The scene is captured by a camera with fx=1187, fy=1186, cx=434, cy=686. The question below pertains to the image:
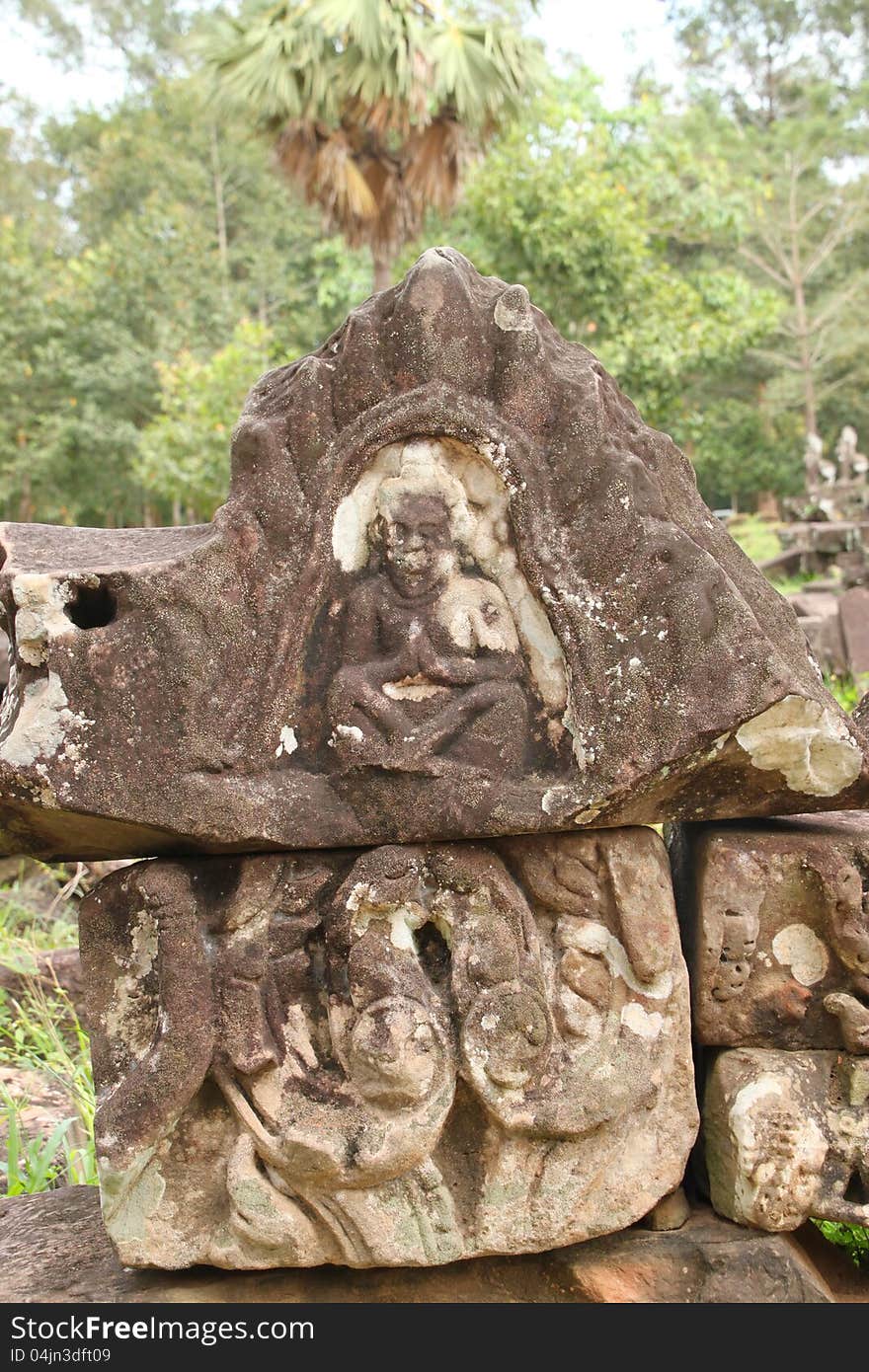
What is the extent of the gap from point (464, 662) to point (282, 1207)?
102 cm

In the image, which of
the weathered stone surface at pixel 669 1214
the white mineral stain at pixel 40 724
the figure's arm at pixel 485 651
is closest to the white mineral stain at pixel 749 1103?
the weathered stone surface at pixel 669 1214

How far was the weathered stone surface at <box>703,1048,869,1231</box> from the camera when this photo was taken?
85.9 inches

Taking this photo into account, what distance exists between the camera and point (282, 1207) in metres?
2.10

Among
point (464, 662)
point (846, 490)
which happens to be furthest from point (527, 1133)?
point (846, 490)

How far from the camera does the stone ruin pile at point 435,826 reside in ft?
6.85

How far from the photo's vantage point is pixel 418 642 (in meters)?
2.17

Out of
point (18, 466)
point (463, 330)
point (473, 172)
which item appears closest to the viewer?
point (463, 330)

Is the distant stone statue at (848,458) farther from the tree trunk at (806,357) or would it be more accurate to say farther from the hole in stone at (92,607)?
the hole in stone at (92,607)

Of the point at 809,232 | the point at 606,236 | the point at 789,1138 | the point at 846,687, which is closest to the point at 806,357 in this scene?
the point at 809,232

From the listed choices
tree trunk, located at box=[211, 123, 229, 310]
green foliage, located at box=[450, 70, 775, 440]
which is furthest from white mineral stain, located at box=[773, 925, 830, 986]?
tree trunk, located at box=[211, 123, 229, 310]

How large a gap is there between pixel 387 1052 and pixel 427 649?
71 cm

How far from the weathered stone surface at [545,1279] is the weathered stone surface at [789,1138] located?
0.26 ft

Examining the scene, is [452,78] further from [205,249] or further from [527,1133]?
[205,249]

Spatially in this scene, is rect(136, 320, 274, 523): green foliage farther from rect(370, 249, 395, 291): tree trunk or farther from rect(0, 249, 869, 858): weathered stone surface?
rect(0, 249, 869, 858): weathered stone surface
